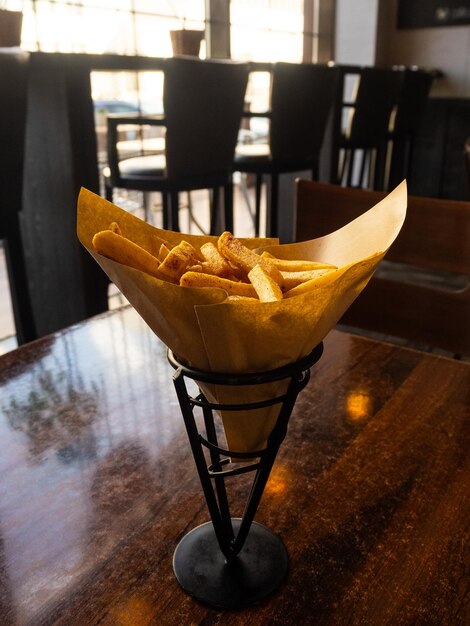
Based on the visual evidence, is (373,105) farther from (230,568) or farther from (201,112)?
(230,568)

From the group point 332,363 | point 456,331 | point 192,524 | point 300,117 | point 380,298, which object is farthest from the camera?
point 300,117

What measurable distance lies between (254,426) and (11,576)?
25cm

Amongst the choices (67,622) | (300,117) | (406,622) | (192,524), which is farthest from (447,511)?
(300,117)

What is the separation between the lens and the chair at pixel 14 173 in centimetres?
168

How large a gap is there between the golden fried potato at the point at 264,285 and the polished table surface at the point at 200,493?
251 mm

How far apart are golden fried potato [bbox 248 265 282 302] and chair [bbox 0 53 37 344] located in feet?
4.91

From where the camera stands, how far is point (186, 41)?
2428 mm

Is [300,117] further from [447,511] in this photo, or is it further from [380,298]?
[447,511]

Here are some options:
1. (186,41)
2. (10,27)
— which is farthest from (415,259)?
(186,41)

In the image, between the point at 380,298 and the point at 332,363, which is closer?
the point at 332,363

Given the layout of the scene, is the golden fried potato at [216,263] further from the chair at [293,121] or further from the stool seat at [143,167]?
the chair at [293,121]

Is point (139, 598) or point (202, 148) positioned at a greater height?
point (202, 148)

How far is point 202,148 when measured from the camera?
230cm

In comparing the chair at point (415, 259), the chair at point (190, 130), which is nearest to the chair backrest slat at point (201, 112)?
the chair at point (190, 130)
